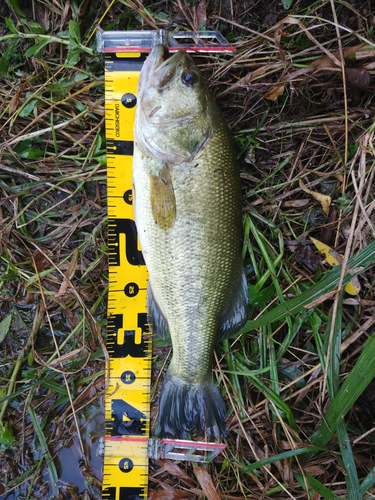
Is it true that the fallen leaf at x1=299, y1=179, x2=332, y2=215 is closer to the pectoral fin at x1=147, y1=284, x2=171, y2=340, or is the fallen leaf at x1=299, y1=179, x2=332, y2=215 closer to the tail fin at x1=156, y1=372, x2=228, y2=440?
the pectoral fin at x1=147, y1=284, x2=171, y2=340

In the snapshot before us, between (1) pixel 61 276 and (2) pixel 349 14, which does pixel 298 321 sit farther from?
(2) pixel 349 14

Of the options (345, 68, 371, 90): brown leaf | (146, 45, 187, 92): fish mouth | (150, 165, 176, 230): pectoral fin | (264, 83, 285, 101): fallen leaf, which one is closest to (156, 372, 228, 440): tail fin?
(150, 165, 176, 230): pectoral fin

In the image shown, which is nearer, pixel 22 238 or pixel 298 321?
pixel 298 321

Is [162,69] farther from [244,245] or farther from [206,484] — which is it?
[206,484]

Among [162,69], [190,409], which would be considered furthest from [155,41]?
[190,409]

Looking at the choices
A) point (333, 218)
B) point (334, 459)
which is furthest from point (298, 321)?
point (334, 459)
